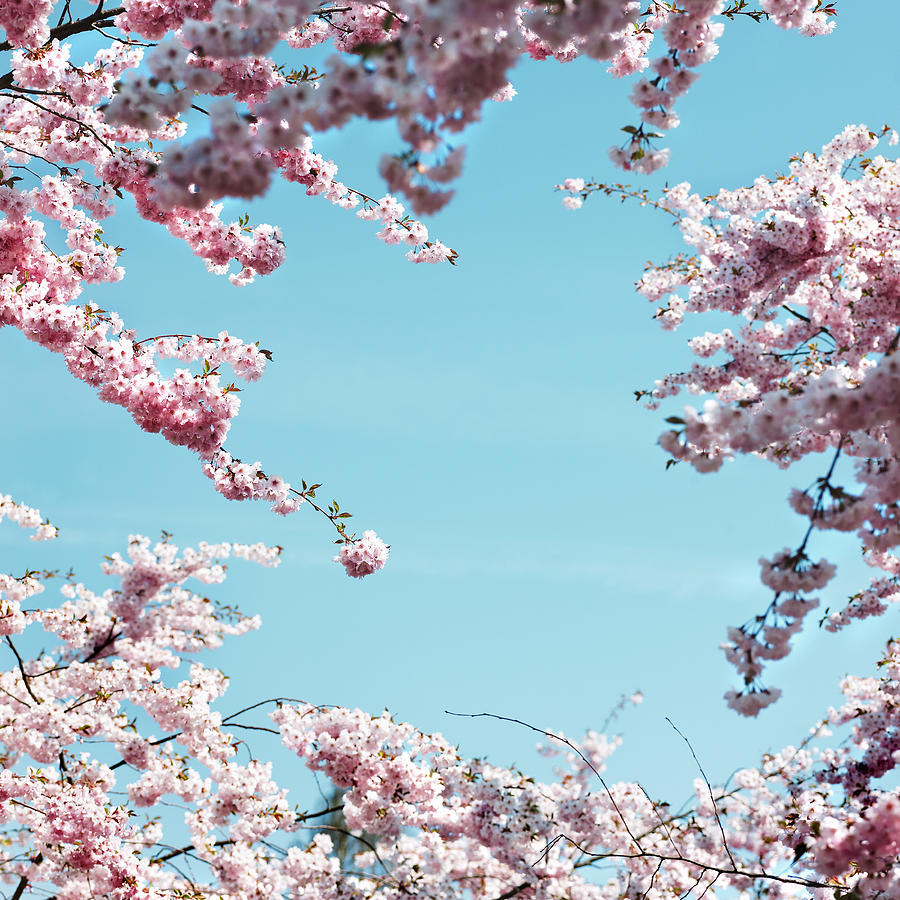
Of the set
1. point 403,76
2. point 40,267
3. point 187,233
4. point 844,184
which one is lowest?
point 403,76

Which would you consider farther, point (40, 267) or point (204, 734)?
point (204, 734)

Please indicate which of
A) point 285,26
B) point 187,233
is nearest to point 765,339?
point 187,233

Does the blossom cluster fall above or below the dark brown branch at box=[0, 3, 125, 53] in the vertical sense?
below

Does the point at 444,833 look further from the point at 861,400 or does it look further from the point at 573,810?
the point at 861,400

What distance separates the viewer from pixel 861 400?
10.1ft

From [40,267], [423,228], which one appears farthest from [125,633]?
[423,228]

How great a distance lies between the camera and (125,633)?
9688 millimetres

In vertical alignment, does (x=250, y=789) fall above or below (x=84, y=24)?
below

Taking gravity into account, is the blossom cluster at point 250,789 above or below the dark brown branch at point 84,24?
below

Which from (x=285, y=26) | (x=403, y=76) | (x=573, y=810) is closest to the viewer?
(x=403, y=76)

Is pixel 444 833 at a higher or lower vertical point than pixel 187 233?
lower

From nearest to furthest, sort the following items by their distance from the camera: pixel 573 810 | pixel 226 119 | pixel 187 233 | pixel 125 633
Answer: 1. pixel 226 119
2. pixel 187 233
3. pixel 573 810
4. pixel 125 633

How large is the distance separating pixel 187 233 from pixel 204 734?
5.02 meters

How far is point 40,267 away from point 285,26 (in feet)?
12.7
